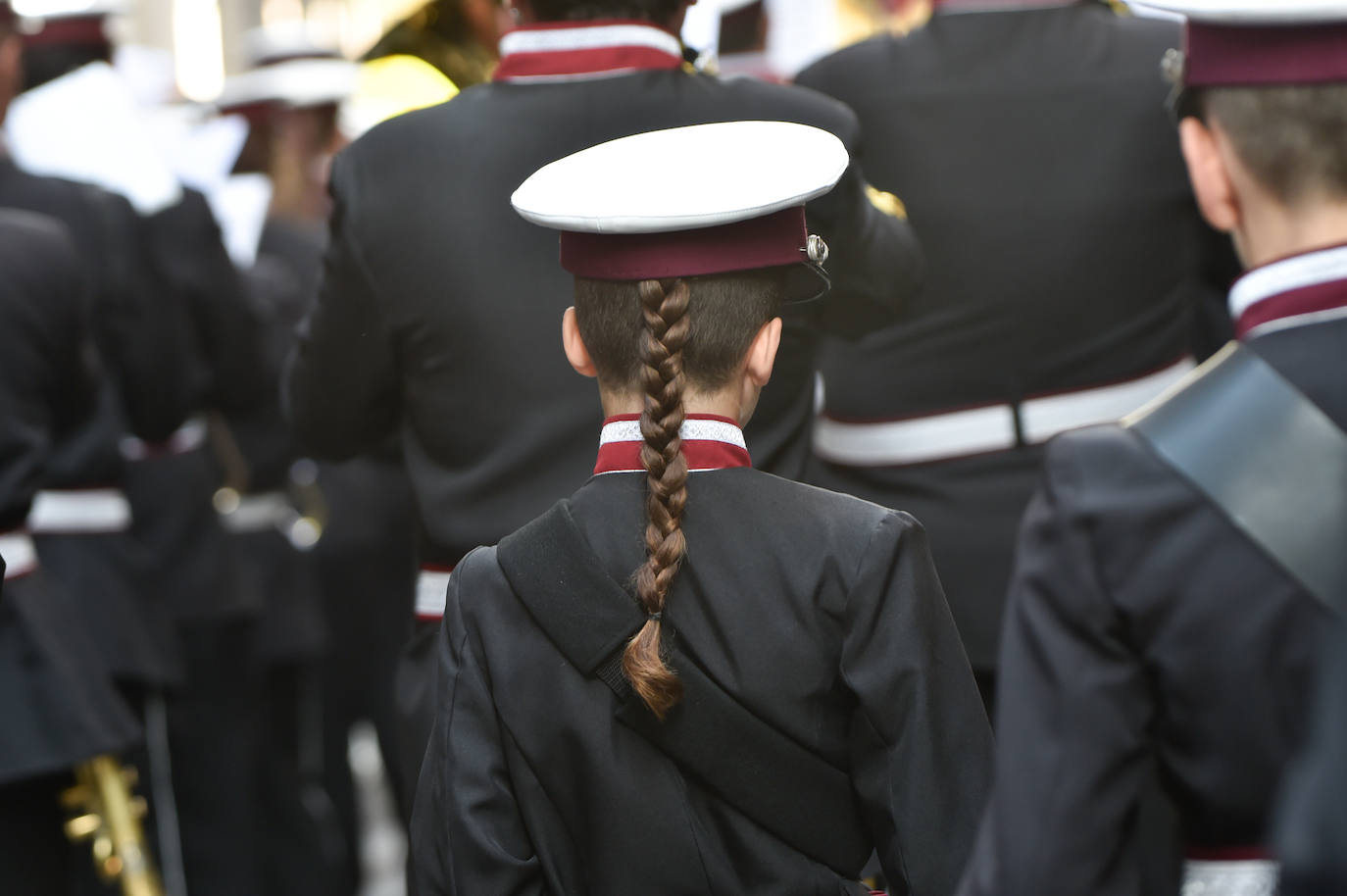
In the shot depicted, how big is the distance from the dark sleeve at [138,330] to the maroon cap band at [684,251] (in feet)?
8.58

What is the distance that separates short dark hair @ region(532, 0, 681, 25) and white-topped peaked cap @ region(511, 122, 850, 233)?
22.8 inches

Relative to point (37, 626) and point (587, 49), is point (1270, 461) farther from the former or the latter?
point (37, 626)

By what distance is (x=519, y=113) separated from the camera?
2.73 meters

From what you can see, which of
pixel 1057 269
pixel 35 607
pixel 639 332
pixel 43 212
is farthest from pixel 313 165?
pixel 639 332

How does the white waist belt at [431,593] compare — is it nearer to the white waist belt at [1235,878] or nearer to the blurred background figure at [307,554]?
the white waist belt at [1235,878]

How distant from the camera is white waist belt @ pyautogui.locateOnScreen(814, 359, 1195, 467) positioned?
127 inches

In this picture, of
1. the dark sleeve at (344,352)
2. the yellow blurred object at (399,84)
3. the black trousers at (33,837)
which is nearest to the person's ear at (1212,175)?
the dark sleeve at (344,352)

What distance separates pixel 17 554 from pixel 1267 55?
251 cm

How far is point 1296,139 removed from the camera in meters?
1.68

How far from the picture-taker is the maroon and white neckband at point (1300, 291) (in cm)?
163

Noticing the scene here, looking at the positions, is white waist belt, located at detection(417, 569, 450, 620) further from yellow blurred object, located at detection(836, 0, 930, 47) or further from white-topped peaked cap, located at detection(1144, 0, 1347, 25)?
yellow blurred object, located at detection(836, 0, 930, 47)

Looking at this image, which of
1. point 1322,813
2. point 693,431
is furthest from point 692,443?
point 1322,813

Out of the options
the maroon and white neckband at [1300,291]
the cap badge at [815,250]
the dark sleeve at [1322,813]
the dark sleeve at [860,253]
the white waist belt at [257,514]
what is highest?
the maroon and white neckband at [1300,291]

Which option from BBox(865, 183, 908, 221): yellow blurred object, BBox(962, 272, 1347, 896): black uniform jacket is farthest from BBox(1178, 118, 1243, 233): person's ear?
BBox(865, 183, 908, 221): yellow blurred object
